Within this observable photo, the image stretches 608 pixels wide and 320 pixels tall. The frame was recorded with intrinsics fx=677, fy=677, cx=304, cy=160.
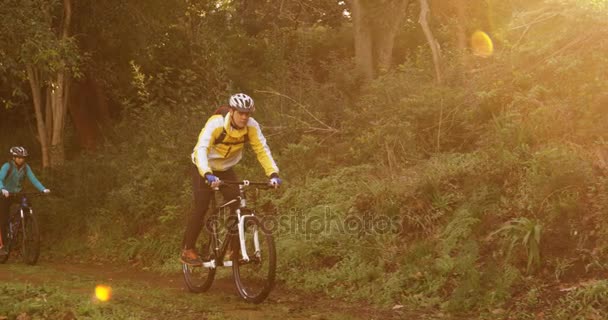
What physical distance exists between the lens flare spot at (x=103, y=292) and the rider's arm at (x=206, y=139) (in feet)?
6.43

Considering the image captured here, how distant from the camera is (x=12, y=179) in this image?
14.3 metres

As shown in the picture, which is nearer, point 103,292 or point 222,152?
point 222,152

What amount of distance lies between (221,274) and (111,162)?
6900 mm

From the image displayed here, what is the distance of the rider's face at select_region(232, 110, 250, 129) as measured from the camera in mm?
8429

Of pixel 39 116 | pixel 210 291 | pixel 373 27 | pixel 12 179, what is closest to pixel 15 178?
pixel 12 179

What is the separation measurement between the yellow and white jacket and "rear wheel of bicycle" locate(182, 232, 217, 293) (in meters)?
1.32

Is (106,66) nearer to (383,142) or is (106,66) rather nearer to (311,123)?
(311,123)

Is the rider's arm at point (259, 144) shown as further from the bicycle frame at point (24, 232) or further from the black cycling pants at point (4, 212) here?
the black cycling pants at point (4, 212)

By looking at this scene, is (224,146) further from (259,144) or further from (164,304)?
(164,304)

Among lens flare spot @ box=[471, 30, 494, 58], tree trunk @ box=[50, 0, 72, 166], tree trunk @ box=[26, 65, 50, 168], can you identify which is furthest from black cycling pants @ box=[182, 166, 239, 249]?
tree trunk @ box=[26, 65, 50, 168]

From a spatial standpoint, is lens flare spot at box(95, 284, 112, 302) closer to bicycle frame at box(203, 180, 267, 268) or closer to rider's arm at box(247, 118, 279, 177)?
bicycle frame at box(203, 180, 267, 268)

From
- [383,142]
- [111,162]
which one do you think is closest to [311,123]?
[383,142]

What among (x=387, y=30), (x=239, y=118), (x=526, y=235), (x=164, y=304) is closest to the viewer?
(x=526, y=235)

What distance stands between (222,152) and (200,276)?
2206 mm
